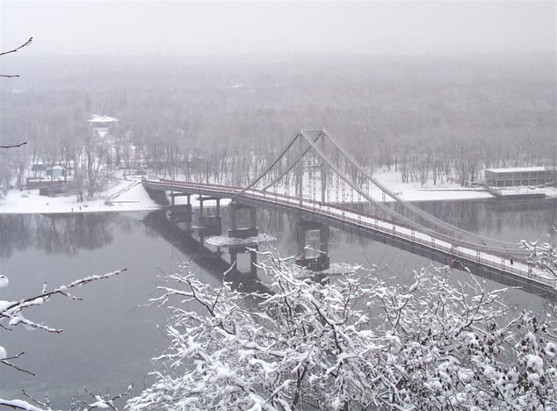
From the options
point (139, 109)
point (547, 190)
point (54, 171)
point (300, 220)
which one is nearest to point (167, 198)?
point (54, 171)

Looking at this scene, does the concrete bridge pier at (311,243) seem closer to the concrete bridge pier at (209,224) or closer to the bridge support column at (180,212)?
the concrete bridge pier at (209,224)

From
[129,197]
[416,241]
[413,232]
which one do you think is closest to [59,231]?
[129,197]

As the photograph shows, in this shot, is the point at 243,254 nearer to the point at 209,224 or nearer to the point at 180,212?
the point at 209,224

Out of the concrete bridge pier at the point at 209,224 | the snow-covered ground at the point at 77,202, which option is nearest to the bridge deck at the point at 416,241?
the concrete bridge pier at the point at 209,224

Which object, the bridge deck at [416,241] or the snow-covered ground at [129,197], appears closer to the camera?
the bridge deck at [416,241]

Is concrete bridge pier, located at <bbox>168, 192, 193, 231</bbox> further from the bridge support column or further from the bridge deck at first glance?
the bridge deck

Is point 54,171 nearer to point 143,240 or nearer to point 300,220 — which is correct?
point 143,240

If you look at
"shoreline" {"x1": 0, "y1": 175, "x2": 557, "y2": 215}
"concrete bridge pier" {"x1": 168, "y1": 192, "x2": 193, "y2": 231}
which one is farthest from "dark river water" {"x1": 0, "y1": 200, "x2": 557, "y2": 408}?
"shoreline" {"x1": 0, "y1": 175, "x2": 557, "y2": 215}
